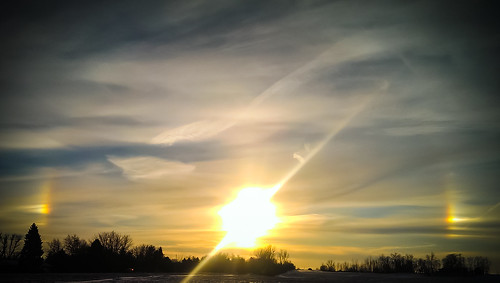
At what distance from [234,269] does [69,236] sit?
86.6 metres

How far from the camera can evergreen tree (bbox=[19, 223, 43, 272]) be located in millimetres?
127231

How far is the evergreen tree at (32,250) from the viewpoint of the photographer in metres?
127

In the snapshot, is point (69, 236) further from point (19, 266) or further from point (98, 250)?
point (19, 266)

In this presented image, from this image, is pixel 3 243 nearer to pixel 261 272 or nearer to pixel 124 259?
pixel 124 259

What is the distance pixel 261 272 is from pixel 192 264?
34892 millimetres

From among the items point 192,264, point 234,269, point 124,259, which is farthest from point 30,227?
point 234,269

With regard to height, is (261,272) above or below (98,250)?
below

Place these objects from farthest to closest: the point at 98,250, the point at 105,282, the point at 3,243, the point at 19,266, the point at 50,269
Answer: the point at 3,243 < the point at 98,250 < the point at 50,269 < the point at 19,266 < the point at 105,282

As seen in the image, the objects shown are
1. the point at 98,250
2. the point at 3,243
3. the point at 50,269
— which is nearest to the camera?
the point at 50,269

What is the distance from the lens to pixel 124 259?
155125mm

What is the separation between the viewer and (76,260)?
137 meters

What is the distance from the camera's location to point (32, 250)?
134m

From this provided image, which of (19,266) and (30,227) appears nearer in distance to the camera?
(19,266)

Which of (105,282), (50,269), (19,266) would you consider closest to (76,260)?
(50,269)
